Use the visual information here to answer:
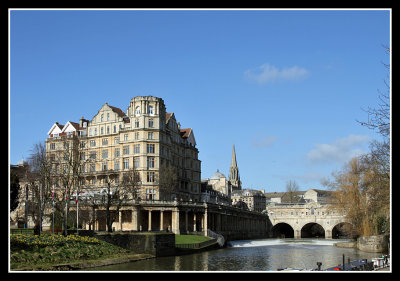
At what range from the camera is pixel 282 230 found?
163 meters

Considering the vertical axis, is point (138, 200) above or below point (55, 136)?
below

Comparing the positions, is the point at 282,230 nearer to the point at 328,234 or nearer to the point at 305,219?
the point at 305,219

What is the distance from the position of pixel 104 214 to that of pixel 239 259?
2788 cm

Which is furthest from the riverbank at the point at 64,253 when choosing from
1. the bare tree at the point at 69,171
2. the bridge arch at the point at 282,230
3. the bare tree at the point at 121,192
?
the bridge arch at the point at 282,230

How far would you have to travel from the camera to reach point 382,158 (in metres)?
50.1

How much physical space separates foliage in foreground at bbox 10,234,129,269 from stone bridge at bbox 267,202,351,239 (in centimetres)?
9864

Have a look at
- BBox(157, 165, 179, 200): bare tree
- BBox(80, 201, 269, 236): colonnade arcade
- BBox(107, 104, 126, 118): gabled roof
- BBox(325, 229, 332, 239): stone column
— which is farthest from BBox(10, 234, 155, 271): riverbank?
BBox(325, 229, 332, 239): stone column

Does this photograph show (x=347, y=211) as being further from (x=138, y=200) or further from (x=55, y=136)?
(x=55, y=136)

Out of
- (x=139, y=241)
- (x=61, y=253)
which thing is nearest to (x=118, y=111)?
(x=139, y=241)

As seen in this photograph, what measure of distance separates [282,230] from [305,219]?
18.2m
